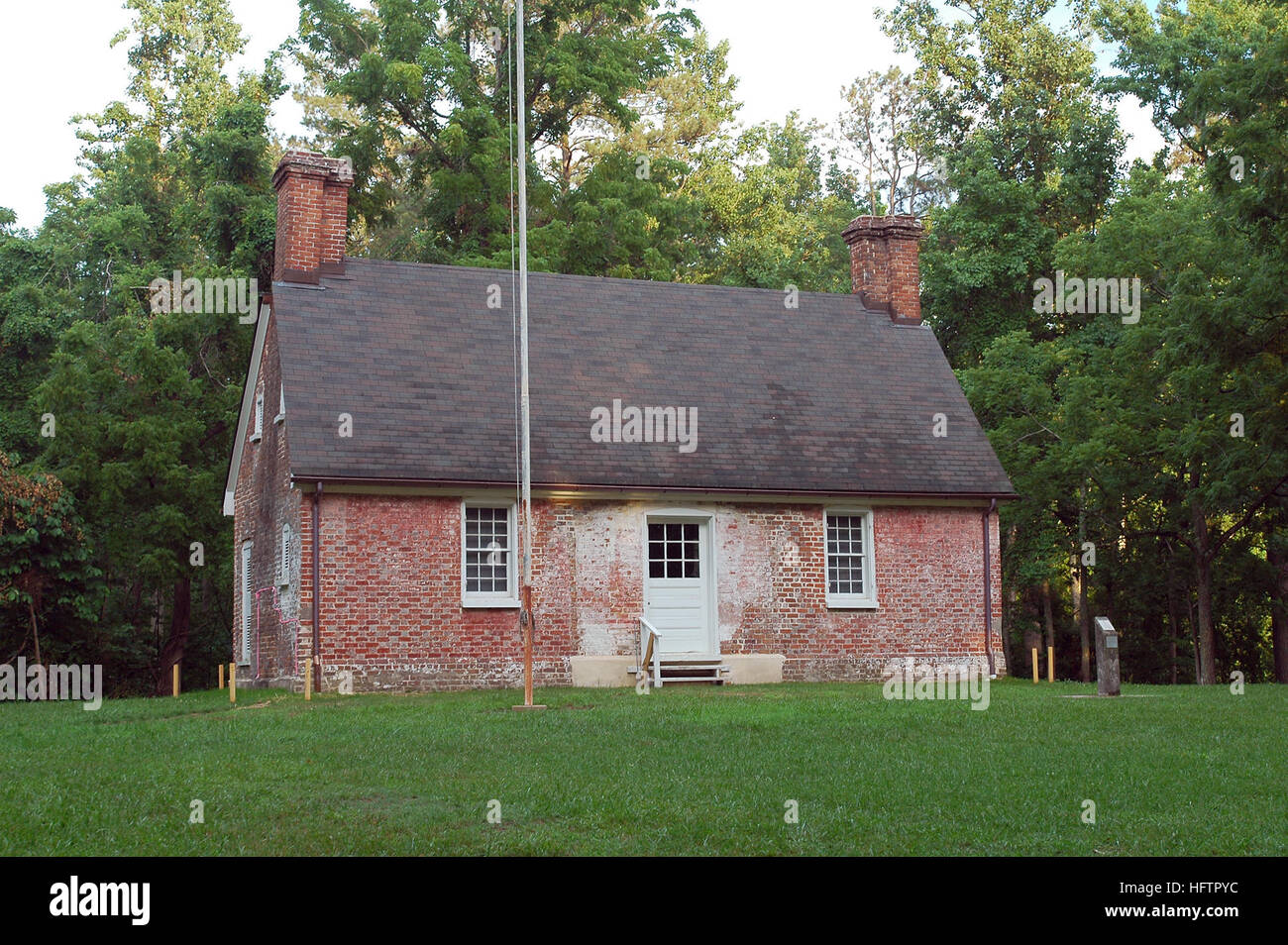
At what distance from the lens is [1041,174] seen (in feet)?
128

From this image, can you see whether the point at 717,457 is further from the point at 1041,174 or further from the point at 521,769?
the point at 1041,174

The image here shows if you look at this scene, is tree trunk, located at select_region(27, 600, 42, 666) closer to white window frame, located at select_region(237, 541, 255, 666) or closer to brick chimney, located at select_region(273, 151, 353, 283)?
white window frame, located at select_region(237, 541, 255, 666)

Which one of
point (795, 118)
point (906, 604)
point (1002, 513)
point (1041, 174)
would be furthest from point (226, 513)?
point (795, 118)

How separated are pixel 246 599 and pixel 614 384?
7585 millimetres

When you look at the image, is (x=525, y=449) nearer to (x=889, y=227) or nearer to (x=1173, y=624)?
(x=889, y=227)

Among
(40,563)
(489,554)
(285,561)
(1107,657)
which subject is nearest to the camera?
(1107,657)

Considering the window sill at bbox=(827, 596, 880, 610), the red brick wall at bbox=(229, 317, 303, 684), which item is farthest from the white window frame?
the window sill at bbox=(827, 596, 880, 610)

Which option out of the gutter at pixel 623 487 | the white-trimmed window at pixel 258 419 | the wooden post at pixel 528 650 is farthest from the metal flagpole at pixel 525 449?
the white-trimmed window at pixel 258 419

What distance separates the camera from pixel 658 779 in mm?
10656

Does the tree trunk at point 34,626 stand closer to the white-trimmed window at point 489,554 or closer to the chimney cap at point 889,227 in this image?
the white-trimmed window at point 489,554

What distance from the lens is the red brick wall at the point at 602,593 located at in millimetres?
21141

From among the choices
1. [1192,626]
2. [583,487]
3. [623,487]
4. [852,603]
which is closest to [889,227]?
[852,603]

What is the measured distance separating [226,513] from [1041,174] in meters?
23.7

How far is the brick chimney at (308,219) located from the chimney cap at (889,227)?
32.8 feet
